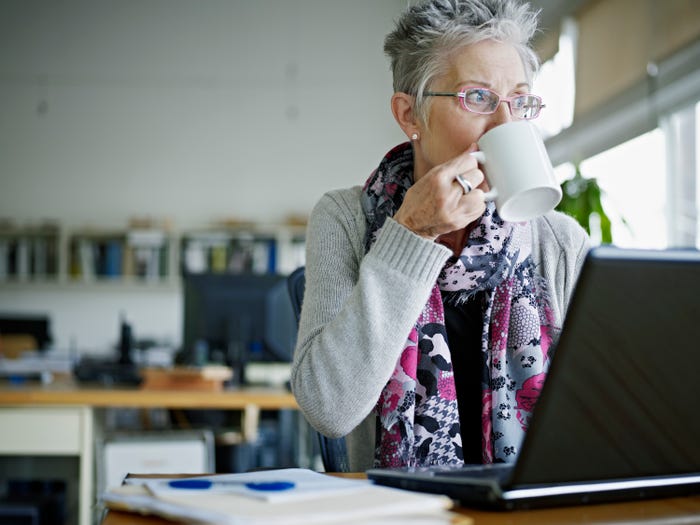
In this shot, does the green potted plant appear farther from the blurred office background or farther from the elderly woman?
the blurred office background

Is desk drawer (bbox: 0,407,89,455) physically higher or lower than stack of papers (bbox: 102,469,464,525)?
lower

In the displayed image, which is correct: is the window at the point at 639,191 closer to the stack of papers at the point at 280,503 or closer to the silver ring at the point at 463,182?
the silver ring at the point at 463,182

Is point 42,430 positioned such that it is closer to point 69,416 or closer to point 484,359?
point 69,416

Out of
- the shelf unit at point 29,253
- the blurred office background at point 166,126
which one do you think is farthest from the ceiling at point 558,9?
the shelf unit at point 29,253

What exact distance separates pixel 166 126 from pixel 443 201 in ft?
19.0

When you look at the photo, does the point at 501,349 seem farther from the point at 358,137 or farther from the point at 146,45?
the point at 146,45

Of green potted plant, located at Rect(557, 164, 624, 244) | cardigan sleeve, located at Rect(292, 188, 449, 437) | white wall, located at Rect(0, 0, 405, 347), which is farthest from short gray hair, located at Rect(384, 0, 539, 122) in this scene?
white wall, located at Rect(0, 0, 405, 347)

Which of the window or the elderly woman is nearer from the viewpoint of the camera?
the elderly woman

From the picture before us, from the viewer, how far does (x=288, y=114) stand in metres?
6.61

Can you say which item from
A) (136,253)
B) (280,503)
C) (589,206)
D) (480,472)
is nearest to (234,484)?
(280,503)

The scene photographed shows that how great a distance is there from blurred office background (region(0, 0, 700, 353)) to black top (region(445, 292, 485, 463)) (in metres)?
5.01

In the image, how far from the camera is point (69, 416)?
2604 mm

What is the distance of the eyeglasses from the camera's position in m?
1.18

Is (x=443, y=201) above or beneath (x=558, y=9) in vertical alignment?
beneath
